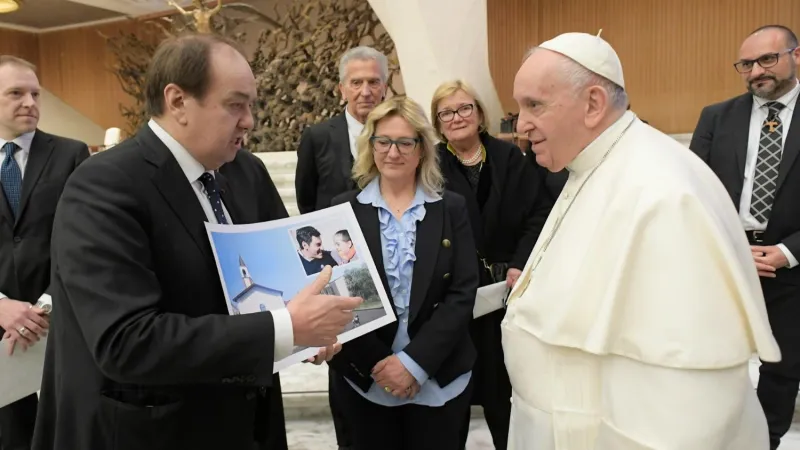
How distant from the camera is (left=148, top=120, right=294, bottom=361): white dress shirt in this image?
4.06 feet

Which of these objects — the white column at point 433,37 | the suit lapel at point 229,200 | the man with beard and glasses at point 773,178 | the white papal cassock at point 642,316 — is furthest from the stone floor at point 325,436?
the white column at point 433,37

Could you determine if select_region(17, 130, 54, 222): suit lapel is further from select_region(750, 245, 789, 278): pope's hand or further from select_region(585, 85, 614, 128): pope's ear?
select_region(750, 245, 789, 278): pope's hand

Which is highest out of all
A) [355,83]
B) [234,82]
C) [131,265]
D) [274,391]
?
[355,83]

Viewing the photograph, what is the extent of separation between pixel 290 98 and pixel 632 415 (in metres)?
6.90

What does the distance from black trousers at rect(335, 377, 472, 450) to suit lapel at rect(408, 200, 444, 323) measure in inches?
13.6

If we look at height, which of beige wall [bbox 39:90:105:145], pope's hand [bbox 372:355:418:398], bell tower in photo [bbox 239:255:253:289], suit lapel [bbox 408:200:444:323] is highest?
beige wall [bbox 39:90:105:145]

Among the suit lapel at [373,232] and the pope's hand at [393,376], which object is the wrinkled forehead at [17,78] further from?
the pope's hand at [393,376]

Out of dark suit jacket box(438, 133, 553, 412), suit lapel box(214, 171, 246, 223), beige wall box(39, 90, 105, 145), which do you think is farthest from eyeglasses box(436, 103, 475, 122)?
beige wall box(39, 90, 105, 145)

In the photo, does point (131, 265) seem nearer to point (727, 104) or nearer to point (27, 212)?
point (27, 212)

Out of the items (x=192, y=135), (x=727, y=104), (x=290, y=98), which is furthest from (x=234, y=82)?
(x=290, y=98)

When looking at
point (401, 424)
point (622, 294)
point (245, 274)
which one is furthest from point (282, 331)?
point (401, 424)

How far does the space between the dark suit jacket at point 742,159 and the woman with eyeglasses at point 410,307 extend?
1.56 m

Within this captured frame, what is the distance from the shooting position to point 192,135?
134cm

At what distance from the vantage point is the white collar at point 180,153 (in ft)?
4.51
